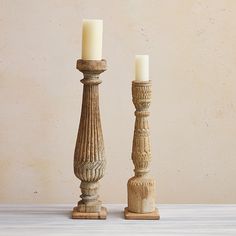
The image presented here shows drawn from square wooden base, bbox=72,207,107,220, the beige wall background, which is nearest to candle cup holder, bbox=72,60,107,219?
square wooden base, bbox=72,207,107,220

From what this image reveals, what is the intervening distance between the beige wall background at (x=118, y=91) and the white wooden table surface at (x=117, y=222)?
202mm

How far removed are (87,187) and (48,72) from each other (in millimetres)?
379

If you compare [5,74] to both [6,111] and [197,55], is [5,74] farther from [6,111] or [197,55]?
[197,55]

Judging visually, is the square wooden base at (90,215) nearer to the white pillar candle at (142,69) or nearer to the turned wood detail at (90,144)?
the turned wood detail at (90,144)

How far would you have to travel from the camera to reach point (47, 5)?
1.32 m

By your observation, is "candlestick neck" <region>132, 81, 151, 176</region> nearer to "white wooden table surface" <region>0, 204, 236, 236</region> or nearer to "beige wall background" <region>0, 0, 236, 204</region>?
"white wooden table surface" <region>0, 204, 236, 236</region>

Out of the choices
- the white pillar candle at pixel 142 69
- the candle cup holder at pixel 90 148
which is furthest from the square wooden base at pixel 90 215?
the white pillar candle at pixel 142 69

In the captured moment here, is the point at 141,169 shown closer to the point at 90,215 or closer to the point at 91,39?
the point at 90,215

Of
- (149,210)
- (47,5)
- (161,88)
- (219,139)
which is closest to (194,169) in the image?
(219,139)

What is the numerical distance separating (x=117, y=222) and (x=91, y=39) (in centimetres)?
35

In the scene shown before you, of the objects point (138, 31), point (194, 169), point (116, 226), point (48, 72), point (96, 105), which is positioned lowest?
point (116, 226)

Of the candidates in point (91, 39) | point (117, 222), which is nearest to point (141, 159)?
point (117, 222)

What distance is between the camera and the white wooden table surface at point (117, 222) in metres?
0.99

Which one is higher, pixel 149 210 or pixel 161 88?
pixel 161 88
